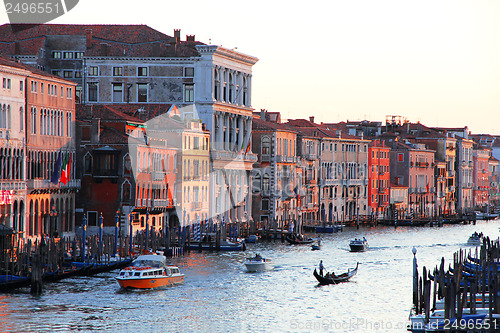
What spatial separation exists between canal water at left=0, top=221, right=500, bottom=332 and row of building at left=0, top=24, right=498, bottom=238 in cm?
502

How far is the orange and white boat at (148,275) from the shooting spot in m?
36.6

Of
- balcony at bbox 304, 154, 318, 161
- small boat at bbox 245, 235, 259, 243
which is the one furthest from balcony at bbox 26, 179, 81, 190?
balcony at bbox 304, 154, 318, 161

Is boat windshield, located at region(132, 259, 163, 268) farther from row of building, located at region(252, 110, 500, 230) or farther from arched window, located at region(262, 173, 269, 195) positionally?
arched window, located at region(262, 173, 269, 195)

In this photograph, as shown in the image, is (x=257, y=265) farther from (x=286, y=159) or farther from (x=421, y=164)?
(x=421, y=164)

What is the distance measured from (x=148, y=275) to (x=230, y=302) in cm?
372

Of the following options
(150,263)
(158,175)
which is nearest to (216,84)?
(158,175)

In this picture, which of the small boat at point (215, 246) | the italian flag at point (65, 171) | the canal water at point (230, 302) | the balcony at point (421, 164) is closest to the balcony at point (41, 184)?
the italian flag at point (65, 171)

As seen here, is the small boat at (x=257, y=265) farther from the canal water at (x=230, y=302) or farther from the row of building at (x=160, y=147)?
the row of building at (x=160, y=147)

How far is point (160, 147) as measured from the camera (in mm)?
51844

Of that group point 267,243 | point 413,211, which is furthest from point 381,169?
point 267,243

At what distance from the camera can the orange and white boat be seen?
120 feet

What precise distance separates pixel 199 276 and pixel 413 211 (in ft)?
179

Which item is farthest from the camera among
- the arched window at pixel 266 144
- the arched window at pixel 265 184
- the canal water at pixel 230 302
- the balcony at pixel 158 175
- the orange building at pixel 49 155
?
the arched window at pixel 266 144

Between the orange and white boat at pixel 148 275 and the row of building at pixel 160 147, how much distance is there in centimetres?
624
